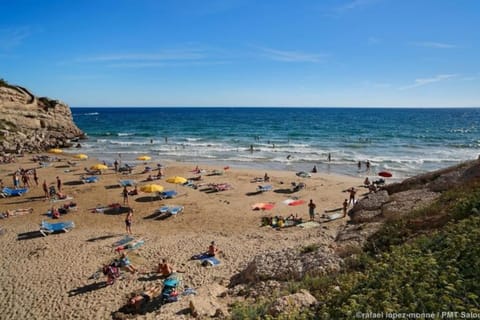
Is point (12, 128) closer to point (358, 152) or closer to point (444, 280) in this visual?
point (358, 152)

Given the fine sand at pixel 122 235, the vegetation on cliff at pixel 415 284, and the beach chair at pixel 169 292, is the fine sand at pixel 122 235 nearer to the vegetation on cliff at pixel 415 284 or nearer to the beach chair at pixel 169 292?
the beach chair at pixel 169 292

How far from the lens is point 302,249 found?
35.9ft

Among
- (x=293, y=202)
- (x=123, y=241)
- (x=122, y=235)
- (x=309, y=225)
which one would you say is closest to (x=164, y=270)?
(x=123, y=241)

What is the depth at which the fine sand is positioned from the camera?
10961mm

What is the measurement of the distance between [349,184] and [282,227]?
11519mm

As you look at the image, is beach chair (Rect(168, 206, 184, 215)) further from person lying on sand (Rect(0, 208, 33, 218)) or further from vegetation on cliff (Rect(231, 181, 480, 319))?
vegetation on cliff (Rect(231, 181, 480, 319))

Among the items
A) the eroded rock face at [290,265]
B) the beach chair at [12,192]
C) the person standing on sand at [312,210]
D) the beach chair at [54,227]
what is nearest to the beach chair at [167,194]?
the beach chair at [54,227]

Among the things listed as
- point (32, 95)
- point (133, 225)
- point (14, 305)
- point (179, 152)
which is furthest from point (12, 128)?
point (14, 305)

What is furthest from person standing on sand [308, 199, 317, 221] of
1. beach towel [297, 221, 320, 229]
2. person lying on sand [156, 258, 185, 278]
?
person lying on sand [156, 258, 185, 278]

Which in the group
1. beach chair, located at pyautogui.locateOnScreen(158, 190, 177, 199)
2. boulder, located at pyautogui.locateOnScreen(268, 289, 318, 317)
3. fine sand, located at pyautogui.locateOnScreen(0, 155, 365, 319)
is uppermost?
boulder, located at pyautogui.locateOnScreen(268, 289, 318, 317)

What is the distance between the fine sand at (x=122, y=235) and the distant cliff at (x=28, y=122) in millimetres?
19259

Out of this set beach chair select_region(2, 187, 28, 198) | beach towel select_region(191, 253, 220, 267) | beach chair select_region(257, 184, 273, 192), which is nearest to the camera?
beach towel select_region(191, 253, 220, 267)

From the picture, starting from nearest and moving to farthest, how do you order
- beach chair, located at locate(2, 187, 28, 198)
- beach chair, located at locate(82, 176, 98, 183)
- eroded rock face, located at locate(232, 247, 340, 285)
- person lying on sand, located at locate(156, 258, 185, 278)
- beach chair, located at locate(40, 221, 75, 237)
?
eroded rock face, located at locate(232, 247, 340, 285)
person lying on sand, located at locate(156, 258, 185, 278)
beach chair, located at locate(40, 221, 75, 237)
beach chair, located at locate(2, 187, 28, 198)
beach chair, located at locate(82, 176, 98, 183)

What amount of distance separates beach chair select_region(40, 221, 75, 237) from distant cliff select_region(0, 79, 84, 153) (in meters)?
29.7
